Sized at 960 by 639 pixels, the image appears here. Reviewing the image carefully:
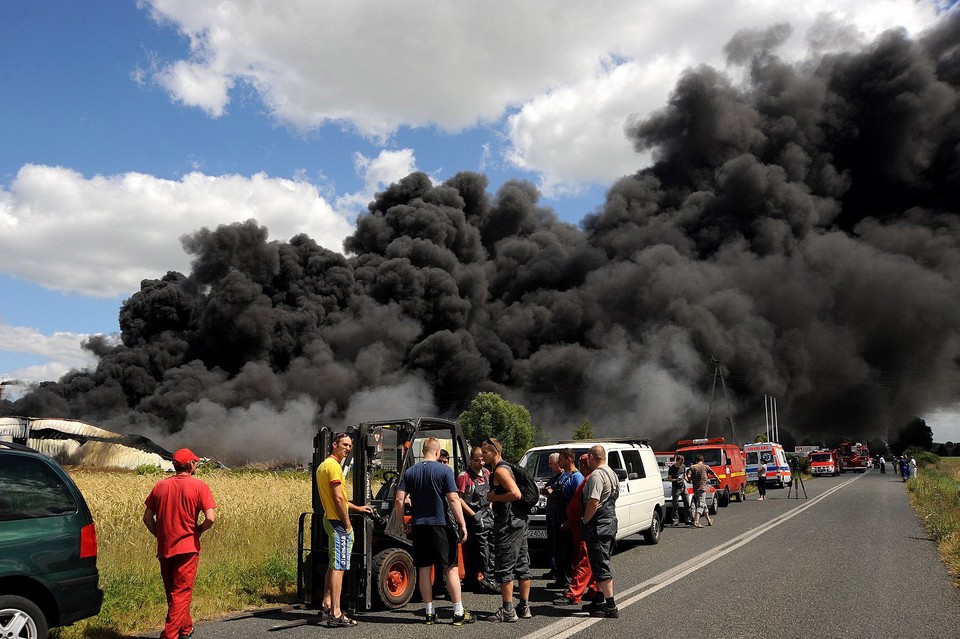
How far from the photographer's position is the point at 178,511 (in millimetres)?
5781

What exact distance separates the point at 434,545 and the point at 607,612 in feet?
5.36

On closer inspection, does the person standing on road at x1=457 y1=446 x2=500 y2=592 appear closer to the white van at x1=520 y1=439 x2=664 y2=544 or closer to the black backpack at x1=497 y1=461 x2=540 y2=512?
the black backpack at x1=497 y1=461 x2=540 y2=512

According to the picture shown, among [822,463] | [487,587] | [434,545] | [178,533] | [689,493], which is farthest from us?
[822,463]

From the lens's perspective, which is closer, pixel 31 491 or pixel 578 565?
pixel 31 491

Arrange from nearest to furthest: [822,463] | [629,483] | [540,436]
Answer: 1. [629,483]
2. [822,463]
3. [540,436]

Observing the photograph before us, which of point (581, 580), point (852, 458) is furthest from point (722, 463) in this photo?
point (852, 458)

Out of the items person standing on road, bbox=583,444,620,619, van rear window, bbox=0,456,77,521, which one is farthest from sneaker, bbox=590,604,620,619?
van rear window, bbox=0,456,77,521

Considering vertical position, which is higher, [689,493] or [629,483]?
[629,483]

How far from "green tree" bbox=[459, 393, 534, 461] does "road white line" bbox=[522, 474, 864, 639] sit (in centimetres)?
4034

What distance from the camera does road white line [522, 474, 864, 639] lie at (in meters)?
6.02

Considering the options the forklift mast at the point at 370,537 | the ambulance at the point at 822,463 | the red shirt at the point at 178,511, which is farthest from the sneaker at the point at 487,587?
the ambulance at the point at 822,463

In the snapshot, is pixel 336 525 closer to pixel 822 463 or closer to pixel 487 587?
pixel 487 587

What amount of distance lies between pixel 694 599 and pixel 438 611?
248cm

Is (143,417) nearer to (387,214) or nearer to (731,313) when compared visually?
(387,214)
